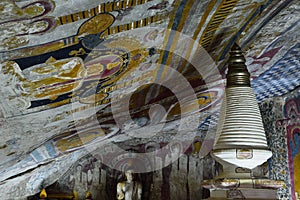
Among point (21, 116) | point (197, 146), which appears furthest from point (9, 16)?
point (197, 146)

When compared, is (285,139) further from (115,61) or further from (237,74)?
(115,61)

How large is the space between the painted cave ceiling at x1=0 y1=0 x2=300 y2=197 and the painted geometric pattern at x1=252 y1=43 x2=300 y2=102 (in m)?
0.01

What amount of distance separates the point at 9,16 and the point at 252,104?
1503 mm

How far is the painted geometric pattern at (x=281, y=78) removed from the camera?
144 inches

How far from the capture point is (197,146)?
5828mm

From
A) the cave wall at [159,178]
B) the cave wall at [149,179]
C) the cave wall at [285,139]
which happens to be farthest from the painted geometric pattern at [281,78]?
the cave wall at [149,179]

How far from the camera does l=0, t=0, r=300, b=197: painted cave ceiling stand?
5.60 feet

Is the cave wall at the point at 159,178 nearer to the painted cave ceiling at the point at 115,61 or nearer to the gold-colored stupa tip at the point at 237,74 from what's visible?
the painted cave ceiling at the point at 115,61

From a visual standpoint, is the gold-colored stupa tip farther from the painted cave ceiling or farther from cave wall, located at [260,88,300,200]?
cave wall, located at [260,88,300,200]

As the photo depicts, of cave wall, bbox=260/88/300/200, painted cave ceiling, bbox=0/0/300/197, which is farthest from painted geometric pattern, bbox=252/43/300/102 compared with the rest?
cave wall, bbox=260/88/300/200

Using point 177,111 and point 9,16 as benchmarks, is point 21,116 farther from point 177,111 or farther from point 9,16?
point 177,111

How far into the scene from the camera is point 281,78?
14.1ft

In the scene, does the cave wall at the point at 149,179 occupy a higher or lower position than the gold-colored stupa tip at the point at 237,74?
lower

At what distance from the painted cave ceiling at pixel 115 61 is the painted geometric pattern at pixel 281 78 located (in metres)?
0.01
